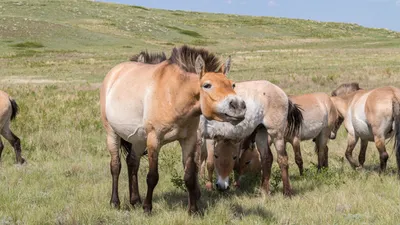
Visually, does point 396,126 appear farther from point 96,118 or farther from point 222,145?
point 96,118

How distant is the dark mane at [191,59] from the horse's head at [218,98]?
0.83 feet

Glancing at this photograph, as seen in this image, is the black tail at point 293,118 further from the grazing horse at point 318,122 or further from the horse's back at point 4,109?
the horse's back at point 4,109

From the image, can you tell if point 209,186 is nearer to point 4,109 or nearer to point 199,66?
Result: point 199,66

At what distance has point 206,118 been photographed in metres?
5.21

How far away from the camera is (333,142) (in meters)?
11.6

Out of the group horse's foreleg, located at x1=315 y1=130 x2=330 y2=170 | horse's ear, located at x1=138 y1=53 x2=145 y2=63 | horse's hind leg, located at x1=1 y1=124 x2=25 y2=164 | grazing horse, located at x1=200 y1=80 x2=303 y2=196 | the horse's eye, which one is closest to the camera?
the horse's eye

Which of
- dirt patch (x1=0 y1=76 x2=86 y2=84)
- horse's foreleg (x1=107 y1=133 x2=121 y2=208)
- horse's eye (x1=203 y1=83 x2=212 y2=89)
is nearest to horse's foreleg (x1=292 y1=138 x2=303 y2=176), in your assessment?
horse's foreleg (x1=107 y1=133 x2=121 y2=208)

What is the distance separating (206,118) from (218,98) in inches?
15.1

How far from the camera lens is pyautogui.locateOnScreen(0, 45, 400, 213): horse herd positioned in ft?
18.1

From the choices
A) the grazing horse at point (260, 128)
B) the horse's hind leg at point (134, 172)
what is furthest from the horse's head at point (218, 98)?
the grazing horse at point (260, 128)

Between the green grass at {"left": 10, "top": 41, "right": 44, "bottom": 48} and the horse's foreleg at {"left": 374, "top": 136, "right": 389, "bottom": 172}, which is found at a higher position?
the horse's foreleg at {"left": 374, "top": 136, "right": 389, "bottom": 172}

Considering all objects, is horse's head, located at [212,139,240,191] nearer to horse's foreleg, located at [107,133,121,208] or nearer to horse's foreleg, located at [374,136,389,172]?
horse's foreleg, located at [107,133,121,208]

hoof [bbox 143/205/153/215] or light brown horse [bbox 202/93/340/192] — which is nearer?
hoof [bbox 143/205/153/215]

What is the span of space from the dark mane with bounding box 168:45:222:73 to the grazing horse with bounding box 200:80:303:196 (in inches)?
67.1
